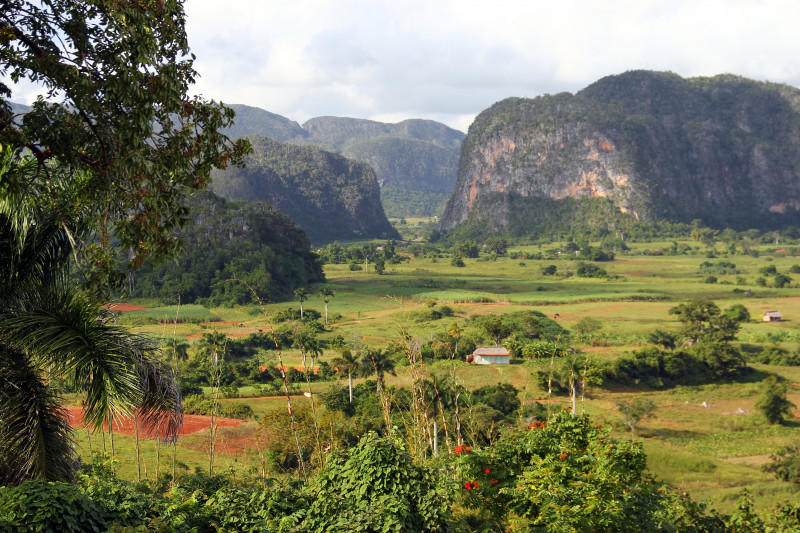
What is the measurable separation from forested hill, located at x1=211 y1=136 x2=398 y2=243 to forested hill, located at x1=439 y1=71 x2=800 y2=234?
20.1 m

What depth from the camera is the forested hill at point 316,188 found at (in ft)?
420

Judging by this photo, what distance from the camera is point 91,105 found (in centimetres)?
506

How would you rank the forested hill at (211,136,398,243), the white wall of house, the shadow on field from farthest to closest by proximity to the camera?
the forested hill at (211,136,398,243), the white wall of house, the shadow on field

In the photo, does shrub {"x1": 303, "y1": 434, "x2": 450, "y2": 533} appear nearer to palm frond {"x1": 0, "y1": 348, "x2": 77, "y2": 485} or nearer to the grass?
palm frond {"x1": 0, "y1": 348, "x2": 77, "y2": 485}

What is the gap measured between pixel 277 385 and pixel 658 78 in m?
153

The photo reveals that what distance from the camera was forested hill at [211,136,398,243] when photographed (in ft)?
420

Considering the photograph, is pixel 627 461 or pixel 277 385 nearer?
pixel 627 461

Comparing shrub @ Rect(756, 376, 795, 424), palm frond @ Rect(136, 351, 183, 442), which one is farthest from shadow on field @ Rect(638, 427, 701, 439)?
palm frond @ Rect(136, 351, 183, 442)

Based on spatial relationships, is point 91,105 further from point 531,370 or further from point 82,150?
point 531,370

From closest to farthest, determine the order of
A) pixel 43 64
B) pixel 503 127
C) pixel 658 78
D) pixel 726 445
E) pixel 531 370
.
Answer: pixel 43 64 → pixel 726 445 → pixel 531 370 → pixel 503 127 → pixel 658 78

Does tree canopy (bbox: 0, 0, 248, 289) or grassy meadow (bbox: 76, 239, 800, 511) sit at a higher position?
tree canopy (bbox: 0, 0, 248, 289)

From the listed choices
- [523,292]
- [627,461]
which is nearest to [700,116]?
[523,292]

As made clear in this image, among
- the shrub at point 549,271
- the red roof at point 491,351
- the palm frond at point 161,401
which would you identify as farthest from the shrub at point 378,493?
the shrub at point 549,271

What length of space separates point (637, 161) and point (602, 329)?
88659mm
